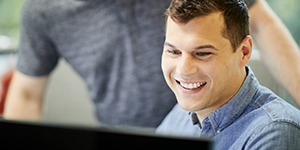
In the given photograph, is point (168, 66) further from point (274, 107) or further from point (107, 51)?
point (107, 51)

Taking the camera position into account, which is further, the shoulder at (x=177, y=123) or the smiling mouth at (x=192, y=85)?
the shoulder at (x=177, y=123)

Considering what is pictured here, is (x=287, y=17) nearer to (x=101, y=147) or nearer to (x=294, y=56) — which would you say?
(x=294, y=56)

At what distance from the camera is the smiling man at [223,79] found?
18.2 inches

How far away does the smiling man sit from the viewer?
18.2 inches

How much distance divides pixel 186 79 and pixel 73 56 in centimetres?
47

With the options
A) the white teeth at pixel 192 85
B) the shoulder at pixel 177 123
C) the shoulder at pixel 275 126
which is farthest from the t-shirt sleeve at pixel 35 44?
the shoulder at pixel 275 126

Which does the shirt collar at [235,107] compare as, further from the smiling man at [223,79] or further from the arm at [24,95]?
the arm at [24,95]

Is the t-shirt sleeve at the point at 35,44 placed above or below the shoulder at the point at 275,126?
above

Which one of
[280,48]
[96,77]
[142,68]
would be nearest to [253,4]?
[280,48]

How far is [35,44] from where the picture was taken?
897 mm

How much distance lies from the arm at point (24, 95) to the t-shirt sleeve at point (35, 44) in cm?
3

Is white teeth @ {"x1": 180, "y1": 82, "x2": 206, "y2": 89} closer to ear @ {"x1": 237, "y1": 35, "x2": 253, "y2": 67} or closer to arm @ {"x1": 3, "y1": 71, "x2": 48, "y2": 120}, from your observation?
ear @ {"x1": 237, "y1": 35, "x2": 253, "y2": 67}

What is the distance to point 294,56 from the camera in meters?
0.55

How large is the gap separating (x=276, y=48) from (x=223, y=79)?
0.41ft
